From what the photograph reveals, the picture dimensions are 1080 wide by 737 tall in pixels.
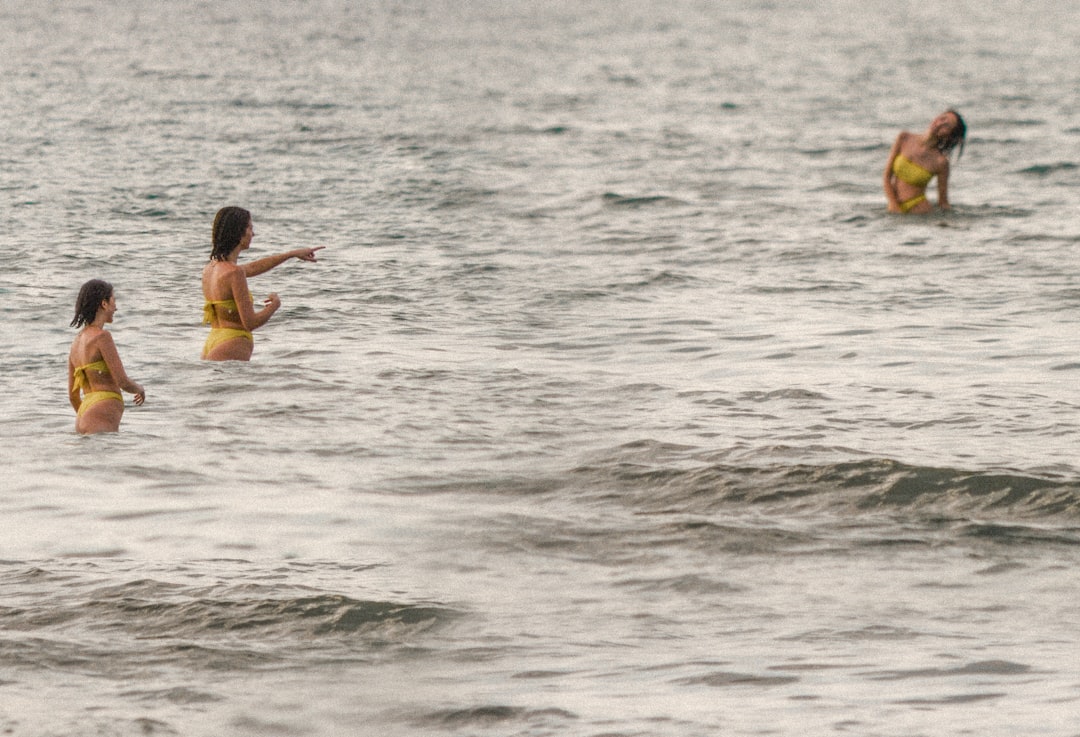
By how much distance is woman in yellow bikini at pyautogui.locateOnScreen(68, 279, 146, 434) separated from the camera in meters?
10.2

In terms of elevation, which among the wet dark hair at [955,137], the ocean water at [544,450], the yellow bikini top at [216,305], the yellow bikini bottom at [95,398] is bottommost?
the ocean water at [544,450]

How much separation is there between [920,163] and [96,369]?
37.4 feet

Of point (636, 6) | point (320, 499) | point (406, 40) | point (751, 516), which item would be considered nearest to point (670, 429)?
point (751, 516)

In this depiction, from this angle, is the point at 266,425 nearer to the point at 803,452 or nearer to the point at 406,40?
the point at 803,452

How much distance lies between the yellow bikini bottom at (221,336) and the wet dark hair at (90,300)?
2.19m

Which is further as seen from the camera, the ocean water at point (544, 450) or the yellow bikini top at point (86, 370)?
the yellow bikini top at point (86, 370)

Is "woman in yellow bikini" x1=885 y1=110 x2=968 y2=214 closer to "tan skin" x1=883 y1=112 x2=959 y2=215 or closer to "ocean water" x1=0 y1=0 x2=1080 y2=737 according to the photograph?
"tan skin" x1=883 y1=112 x2=959 y2=215

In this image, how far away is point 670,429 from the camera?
11.0m

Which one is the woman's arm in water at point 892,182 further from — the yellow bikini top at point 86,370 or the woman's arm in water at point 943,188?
the yellow bikini top at point 86,370

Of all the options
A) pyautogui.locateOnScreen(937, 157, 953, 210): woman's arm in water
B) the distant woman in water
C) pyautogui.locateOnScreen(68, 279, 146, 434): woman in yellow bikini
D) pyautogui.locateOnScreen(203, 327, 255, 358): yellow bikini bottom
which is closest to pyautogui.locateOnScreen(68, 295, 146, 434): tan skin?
pyautogui.locateOnScreen(68, 279, 146, 434): woman in yellow bikini

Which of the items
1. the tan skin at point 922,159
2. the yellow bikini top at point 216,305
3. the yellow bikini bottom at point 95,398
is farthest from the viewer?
the tan skin at point 922,159

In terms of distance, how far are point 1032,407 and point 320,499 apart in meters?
5.06

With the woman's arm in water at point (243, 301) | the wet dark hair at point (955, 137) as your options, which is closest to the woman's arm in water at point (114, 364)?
the woman's arm in water at point (243, 301)

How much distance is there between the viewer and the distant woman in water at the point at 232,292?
38.5 ft
